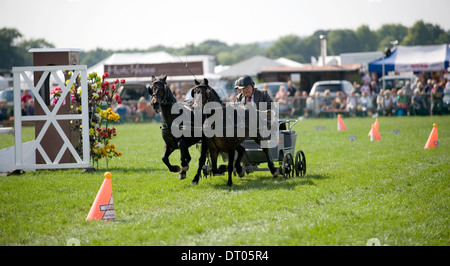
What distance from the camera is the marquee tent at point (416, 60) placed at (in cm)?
3538

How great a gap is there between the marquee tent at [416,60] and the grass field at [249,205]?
21003mm

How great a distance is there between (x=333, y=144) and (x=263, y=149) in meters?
8.28

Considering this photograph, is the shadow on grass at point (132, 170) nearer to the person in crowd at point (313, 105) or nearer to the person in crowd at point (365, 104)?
the person in crowd at point (313, 105)

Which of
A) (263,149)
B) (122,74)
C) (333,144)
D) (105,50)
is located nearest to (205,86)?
(263,149)

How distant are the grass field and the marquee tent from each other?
21003 millimetres

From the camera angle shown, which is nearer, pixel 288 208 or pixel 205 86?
pixel 288 208

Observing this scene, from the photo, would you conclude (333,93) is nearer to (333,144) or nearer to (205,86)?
(333,144)

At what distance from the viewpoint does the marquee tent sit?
3538cm

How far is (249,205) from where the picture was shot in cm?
909

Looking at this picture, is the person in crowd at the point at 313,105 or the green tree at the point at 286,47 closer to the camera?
the person in crowd at the point at 313,105

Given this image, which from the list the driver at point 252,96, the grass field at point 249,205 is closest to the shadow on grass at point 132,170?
the grass field at point 249,205

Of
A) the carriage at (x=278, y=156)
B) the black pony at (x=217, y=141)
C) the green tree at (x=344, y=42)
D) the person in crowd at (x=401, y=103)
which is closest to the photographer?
the black pony at (x=217, y=141)

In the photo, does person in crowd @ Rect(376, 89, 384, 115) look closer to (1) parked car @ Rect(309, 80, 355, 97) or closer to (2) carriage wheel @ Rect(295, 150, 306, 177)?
(1) parked car @ Rect(309, 80, 355, 97)
